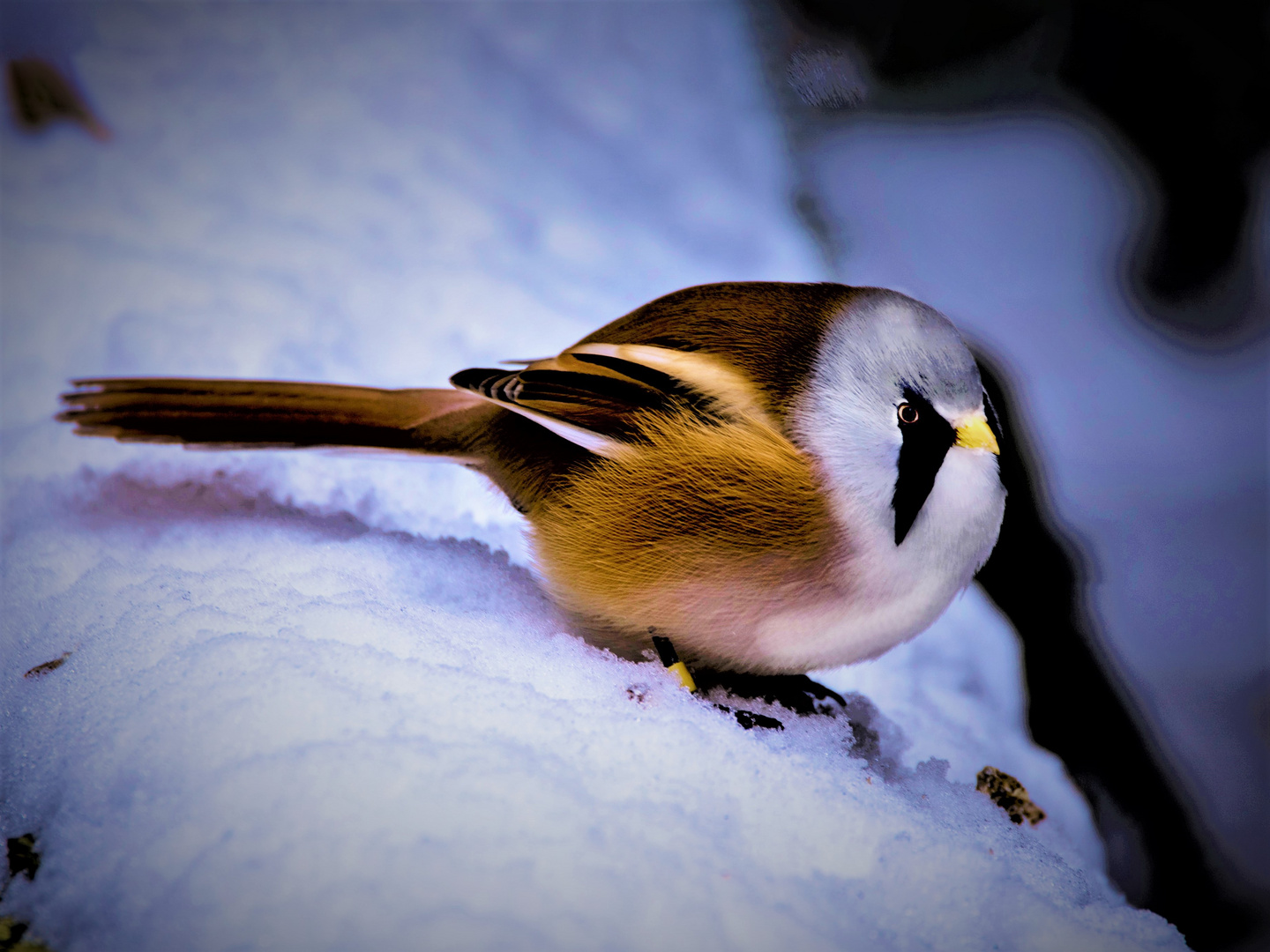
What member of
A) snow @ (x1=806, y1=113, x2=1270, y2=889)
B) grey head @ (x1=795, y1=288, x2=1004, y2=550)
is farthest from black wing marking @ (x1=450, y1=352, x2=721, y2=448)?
snow @ (x1=806, y1=113, x2=1270, y2=889)

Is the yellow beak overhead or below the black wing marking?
overhead

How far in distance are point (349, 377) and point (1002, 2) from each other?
5.08 ft

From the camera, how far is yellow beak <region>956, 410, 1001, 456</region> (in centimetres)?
108

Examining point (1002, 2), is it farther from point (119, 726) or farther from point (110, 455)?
point (110, 455)

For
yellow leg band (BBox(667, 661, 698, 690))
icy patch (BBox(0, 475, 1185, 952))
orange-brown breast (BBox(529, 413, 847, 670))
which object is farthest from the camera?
yellow leg band (BBox(667, 661, 698, 690))

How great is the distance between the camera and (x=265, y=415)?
4.48ft

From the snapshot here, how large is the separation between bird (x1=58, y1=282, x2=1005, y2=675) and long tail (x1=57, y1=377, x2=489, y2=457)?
173 mm

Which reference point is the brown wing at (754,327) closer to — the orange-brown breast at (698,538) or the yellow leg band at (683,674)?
the orange-brown breast at (698,538)

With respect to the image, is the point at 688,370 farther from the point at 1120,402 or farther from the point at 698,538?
the point at 1120,402

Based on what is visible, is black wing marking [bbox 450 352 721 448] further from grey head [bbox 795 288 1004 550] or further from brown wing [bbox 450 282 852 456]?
grey head [bbox 795 288 1004 550]

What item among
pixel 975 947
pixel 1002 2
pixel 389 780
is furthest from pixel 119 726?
pixel 1002 2

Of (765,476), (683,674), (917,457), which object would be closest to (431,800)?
(683,674)

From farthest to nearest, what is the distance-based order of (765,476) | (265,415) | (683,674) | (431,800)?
1. (265,415)
2. (683,674)
3. (765,476)
4. (431,800)

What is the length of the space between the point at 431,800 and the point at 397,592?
0.45 metres
